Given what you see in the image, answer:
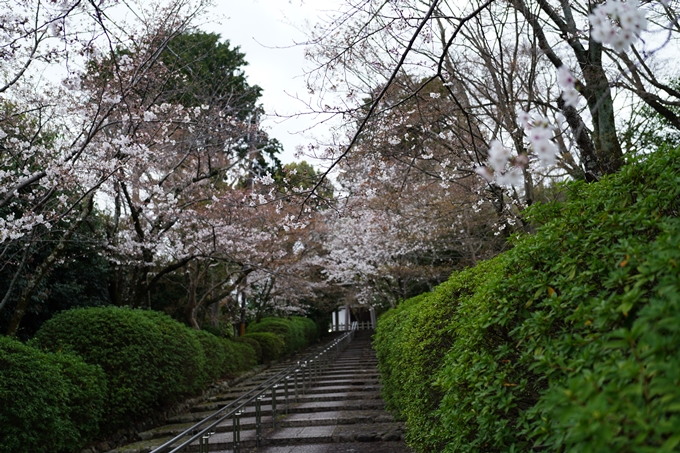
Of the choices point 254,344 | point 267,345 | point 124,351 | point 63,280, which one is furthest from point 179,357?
point 267,345

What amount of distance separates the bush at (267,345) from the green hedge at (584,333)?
16312mm

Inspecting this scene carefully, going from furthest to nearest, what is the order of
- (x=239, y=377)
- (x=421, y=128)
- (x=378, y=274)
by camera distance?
(x=378, y=274), (x=239, y=377), (x=421, y=128)

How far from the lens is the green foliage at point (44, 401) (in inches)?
226

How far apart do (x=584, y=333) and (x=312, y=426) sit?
24.8 feet

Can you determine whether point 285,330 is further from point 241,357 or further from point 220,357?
point 220,357

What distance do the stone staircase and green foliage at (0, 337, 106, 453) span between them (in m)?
0.78

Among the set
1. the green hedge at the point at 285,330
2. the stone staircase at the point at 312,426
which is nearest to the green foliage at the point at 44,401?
the stone staircase at the point at 312,426

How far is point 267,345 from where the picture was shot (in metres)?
19.3

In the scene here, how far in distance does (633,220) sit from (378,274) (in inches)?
660

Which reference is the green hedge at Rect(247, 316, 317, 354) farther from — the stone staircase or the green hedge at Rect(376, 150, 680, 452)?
the green hedge at Rect(376, 150, 680, 452)

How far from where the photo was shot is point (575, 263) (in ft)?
6.81

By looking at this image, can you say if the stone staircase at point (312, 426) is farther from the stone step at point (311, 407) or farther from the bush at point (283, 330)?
the bush at point (283, 330)

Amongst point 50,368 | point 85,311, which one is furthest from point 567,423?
point 85,311

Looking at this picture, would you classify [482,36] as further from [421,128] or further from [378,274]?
[378,274]
